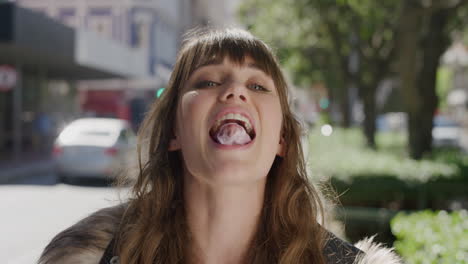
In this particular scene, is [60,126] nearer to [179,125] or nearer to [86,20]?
[86,20]

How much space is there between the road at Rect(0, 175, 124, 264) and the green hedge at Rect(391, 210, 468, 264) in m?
2.57

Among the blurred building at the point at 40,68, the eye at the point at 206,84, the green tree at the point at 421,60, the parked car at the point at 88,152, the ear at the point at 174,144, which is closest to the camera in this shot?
the eye at the point at 206,84

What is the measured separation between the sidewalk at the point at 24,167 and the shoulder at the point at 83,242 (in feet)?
42.3

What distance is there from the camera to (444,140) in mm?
29578

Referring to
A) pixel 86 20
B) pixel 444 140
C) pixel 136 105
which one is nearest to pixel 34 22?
pixel 136 105

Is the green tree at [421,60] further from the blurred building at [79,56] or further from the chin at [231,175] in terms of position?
the chin at [231,175]

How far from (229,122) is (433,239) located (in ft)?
7.05

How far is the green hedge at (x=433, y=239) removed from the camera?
123 inches

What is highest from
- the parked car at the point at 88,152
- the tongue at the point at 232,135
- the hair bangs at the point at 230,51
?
the hair bangs at the point at 230,51

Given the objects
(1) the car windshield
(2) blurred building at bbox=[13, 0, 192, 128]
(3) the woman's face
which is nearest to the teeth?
(3) the woman's face

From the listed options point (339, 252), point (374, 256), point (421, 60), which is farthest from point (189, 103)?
point (421, 60)

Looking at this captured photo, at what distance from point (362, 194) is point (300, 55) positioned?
20620 mm

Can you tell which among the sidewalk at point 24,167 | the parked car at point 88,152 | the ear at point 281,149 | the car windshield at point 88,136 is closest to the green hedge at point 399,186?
the ear at point 281,149

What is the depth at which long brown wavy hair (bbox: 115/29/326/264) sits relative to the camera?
75.2 inches
